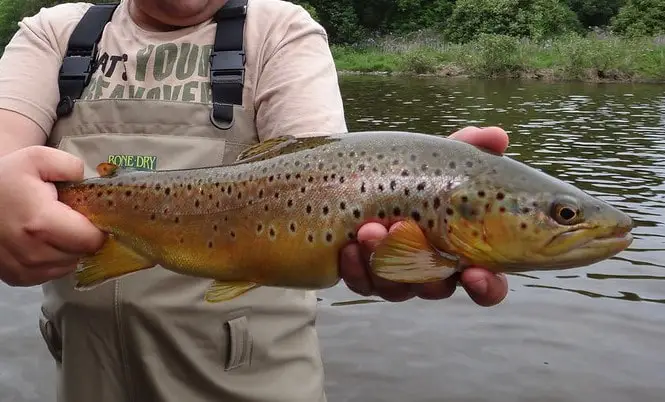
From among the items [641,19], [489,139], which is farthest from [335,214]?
[641,19]

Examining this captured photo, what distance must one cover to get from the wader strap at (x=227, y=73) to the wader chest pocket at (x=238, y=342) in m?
0.69

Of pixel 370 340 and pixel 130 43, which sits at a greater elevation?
pixel 130 43

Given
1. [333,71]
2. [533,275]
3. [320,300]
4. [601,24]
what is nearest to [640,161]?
[533,275]

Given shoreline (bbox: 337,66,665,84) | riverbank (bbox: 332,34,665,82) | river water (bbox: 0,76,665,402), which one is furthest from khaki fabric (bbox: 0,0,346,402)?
riverbank (bbox: 332,34,665,82)

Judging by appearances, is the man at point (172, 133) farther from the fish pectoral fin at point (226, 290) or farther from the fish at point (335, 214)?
the fish pectoral fin at point (226, 290)

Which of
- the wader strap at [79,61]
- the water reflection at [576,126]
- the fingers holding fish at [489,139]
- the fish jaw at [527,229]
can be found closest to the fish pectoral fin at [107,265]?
the wader strap at [79,61]

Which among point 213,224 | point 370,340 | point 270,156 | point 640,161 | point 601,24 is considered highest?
point 270,156

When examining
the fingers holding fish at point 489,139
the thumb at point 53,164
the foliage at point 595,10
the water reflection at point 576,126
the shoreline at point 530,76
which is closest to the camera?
the thumb at point 53,164

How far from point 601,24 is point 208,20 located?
207 ft

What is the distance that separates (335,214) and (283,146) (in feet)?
1.02

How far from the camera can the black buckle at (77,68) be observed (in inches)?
112

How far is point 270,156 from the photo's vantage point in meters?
2.39

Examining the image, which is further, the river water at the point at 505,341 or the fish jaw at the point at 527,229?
the river water at the point at 505,341

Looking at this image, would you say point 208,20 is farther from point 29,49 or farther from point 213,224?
point 213,224
